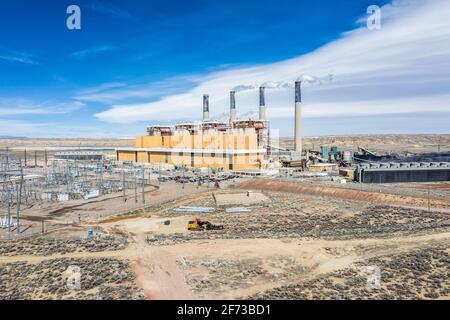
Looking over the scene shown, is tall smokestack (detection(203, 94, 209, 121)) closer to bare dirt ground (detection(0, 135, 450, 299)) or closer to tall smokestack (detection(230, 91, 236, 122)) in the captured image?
tall smokestack (detection(230, 91, 236, 122))

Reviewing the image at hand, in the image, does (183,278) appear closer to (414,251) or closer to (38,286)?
(38,286)

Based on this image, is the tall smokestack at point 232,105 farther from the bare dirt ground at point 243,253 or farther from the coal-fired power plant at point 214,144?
the bare dirt ground at point 243,253

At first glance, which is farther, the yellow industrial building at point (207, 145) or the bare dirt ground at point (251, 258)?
the yellow industrial building at point (207, 145)

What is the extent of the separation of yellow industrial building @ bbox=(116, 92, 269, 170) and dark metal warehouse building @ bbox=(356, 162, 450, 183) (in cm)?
2459

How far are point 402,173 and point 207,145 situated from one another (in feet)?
133

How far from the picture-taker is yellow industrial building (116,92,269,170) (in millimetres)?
75562

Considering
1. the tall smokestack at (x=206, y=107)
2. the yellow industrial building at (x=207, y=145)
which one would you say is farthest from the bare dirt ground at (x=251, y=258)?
the tall smokestack at (x=206, y=107)

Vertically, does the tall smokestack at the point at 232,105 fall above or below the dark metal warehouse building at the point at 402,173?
above

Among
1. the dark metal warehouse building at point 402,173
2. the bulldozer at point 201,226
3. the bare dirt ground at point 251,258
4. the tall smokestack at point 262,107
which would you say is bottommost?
the bare dirt ground at point 251,258

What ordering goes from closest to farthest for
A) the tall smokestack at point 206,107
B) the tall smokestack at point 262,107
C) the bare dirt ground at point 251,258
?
1. the bare dirt ground at point 251,258
2. the tall smokestack at point 262,107
3. the tall smokestack at point 206,107

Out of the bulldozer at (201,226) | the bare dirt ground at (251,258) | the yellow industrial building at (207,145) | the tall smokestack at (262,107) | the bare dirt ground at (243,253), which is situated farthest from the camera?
the tall smokestack at (262,107)

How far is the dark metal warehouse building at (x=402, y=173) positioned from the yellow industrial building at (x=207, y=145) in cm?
2459

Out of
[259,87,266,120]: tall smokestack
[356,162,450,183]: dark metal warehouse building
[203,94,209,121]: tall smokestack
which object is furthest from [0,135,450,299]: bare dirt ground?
[203,94,209,121]: tall smokestack

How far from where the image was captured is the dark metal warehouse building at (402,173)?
56.9 meters
